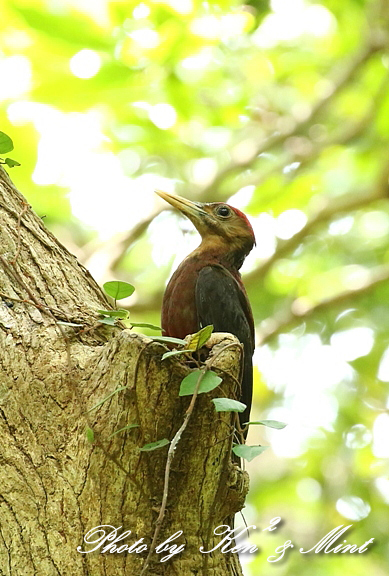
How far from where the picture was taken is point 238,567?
8.51 feet

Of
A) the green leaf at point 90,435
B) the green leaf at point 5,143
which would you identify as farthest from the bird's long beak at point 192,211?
the green leaf at point 90,435

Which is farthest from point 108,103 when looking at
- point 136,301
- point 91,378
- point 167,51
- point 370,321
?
point 370,321

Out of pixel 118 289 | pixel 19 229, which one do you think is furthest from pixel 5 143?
pixel 118 289

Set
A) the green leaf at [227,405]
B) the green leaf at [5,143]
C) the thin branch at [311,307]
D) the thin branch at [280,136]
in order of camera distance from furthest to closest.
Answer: the thin branch at [311,307]
the thin branch at [280,136]
the green leaf at [5,143]
the green leaf at [227,405]

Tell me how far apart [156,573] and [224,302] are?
→ 2.06 m

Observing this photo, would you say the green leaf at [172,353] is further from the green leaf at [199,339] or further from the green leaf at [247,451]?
the green leaf at [247,451]

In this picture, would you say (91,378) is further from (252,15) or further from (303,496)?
(303,496)

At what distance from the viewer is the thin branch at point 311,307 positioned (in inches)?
255

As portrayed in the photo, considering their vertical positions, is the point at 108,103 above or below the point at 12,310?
above

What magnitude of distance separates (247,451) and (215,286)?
6.33 ft

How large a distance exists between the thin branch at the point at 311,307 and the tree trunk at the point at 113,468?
4000 mm

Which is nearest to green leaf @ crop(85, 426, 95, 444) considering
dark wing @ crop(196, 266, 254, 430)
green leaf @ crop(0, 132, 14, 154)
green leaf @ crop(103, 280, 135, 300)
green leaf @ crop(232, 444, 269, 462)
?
green leaf @ crop(232, 444, 269, 462)

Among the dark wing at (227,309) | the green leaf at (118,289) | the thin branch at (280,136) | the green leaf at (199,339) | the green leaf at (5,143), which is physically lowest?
the green leaf at (199,339)

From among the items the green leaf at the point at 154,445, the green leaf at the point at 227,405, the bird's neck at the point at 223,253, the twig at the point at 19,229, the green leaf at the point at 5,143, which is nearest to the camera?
the green leaf at the point at 227,405
